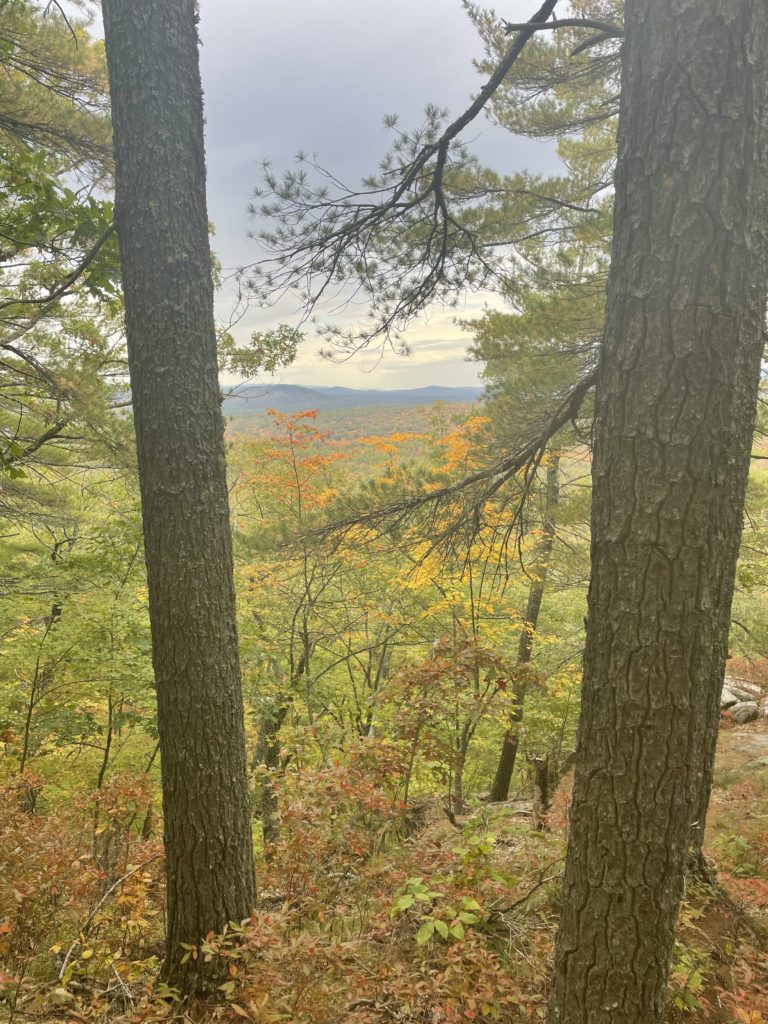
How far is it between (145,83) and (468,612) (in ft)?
27.9

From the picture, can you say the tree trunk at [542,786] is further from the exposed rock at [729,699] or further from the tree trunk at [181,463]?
the exposed rock at [729,699]

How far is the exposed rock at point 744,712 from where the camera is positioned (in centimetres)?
1189

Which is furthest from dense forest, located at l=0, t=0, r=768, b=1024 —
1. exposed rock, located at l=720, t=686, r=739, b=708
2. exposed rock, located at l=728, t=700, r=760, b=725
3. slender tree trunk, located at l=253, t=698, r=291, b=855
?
exposed rock, located at l=720, t=686, r=739, b=708

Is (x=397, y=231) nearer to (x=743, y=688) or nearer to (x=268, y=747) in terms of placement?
(x=268, y=747)

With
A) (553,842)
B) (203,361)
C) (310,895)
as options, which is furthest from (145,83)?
(553,842)

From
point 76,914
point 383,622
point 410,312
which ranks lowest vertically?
point 383,622

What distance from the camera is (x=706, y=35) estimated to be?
1.50 metres

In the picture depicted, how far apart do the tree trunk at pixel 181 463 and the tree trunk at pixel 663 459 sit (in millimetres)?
1657

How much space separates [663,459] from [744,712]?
13131mm

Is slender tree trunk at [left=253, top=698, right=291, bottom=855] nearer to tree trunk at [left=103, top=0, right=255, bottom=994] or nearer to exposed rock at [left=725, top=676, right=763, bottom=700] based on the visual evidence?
tree trunk at [left=103, top=0, right=255, bottom=994]

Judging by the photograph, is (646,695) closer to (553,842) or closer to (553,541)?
(553,842)

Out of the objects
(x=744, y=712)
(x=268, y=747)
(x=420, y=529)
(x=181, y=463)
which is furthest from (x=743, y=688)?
(x=181, y=463)

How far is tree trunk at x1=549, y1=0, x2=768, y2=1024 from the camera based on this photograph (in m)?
1.52

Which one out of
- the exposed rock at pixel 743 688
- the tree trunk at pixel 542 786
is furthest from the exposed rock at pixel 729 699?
the tree trunk at pixel 542 786
